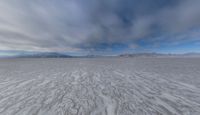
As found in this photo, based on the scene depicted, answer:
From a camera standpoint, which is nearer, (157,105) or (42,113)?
(42,113)

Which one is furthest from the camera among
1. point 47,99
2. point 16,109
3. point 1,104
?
point 47,99

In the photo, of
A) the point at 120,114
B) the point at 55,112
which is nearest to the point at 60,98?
the point at 55,112

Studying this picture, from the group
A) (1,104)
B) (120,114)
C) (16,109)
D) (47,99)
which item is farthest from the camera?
(47,99)

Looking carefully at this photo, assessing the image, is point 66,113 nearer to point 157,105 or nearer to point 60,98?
point 60,98

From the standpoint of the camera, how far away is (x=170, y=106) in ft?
11.8

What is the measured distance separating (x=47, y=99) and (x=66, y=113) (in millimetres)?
1780

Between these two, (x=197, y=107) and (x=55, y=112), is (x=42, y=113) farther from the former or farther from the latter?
(x=197, y=107)

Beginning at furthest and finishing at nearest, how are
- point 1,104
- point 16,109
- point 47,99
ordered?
point 47,99, point 1,104, point 16,109

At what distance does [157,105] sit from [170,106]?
18.1 inches

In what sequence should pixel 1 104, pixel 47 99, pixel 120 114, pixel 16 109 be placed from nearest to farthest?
1. pixel 120 114
2. pixel 16 109
3. pixel 1 104
4. pixel 47 99

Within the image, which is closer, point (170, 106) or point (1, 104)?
point (170, 106)

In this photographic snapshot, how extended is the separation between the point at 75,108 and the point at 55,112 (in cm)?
71

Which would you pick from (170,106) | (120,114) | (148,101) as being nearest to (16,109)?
(120,114)

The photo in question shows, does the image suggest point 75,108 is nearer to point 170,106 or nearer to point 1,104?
point 1,104
